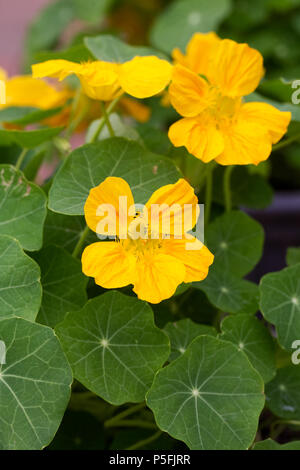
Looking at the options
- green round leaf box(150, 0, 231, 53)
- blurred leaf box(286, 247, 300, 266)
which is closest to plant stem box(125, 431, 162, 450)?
blurred leaf box(286, 247, 300, 266)

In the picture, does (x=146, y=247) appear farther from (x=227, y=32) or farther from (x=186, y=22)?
(x=227, y=32)

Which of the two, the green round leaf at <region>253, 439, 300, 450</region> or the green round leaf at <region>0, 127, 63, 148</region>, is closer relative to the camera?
the green round leaf at <region>253, 439, 300, 450</region>

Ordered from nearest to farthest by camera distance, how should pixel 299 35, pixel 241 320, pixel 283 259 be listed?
pixel 241 320, pixel 283 259, pixel 299 35

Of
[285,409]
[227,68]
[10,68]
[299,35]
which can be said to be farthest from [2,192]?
[10,68]

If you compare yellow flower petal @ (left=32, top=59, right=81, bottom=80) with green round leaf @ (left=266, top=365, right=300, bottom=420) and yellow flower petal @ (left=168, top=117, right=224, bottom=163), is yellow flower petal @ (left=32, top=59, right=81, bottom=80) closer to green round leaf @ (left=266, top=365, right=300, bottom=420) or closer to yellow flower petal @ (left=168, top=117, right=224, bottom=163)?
yellow flower petal @ (left=168, top=117, right=224, bottom=163)

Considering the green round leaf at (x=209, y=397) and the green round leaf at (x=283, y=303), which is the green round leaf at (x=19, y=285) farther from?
the green round leaf at (x=283, y=303)

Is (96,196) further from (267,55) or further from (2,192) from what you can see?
(267,55)
